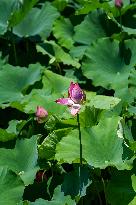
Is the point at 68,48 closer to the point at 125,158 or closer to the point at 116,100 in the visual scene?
the point at 116,100

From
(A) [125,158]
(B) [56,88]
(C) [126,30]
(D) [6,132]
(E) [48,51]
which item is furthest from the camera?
(E) [48,51]

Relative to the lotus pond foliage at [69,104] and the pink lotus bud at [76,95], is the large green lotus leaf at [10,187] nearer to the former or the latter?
the lotus pond foliage at [69,104]

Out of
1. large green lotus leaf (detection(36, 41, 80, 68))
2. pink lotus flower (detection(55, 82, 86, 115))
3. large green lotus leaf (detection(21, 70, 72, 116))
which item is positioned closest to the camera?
pink lotus flower (detection(55, 82, 86, 115))

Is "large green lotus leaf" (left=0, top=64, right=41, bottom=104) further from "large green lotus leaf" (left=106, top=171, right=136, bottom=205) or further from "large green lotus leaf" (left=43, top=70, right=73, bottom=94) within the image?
"large green lotus leaf" (left=106, top=171, right=136, bottom=205)

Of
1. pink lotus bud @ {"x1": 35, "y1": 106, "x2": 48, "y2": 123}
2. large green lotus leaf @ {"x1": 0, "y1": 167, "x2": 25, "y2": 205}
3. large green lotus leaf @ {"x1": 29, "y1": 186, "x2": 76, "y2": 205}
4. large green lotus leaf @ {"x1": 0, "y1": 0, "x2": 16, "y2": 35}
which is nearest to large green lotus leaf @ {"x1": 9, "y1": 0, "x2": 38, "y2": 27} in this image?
large green lotus leaf @ {"x1": 0, "y1": 0, "x2": 16, "y2": 35}

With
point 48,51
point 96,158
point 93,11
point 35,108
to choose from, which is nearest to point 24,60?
point 48,51

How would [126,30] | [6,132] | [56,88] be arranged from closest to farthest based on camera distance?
1. [6,132]
2. [56,88]
3. [126,30]

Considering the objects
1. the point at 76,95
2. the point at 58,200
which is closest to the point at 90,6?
the point at 76,95
